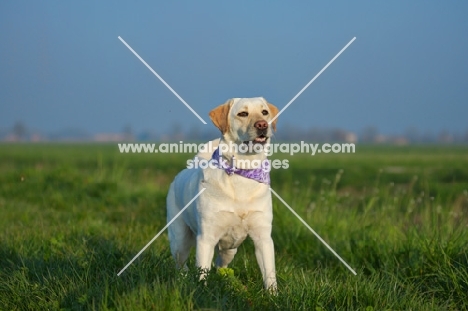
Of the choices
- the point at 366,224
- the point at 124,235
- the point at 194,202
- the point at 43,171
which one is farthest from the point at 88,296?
the point at 43,171

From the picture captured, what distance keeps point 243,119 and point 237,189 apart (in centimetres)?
62

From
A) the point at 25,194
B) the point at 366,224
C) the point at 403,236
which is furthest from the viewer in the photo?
the point at 25,194

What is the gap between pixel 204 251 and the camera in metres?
5.93

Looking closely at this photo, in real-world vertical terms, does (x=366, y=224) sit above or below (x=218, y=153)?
below

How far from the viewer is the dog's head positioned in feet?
19.1

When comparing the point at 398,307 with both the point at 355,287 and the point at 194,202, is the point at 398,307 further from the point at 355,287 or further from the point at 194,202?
the point at 194,202

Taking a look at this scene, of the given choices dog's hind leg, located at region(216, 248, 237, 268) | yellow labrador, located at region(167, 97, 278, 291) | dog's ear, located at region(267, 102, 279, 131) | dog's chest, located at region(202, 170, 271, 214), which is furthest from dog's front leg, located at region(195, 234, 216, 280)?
dog's ear, located at region(267, 102, 279, 131)

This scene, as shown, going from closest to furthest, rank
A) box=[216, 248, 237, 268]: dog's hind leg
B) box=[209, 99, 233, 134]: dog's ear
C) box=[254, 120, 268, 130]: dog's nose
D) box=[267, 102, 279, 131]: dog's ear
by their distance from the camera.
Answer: box=[254, 120, 268, 130]: dog's nose, box=[209, 99, 233, 134]: dog's ear, box=[267, 102, 279, 131]: dog's ear, box=[216, 248, 237, 268]: dog's hind leg

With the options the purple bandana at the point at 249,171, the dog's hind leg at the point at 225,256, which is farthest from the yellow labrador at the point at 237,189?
the dog's hind leg at the point at 225,256

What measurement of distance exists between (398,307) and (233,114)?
2.12 m

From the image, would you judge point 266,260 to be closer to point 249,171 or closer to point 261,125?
point 249,171

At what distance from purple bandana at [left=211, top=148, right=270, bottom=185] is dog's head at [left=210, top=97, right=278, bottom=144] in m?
0.21

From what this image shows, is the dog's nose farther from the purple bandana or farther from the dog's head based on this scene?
the purple bandana

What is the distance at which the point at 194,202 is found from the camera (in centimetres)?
621
